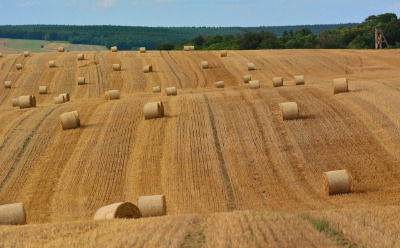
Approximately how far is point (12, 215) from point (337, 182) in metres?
8.88

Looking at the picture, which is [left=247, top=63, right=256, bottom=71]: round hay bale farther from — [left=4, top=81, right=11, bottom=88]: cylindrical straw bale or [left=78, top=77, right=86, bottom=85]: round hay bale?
[left=4, top=81, right=11, bottom=88]: cylindrical straw bale

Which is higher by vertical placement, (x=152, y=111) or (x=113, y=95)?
(x=152, y=111)

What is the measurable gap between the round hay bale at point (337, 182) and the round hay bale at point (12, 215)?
8.40 m

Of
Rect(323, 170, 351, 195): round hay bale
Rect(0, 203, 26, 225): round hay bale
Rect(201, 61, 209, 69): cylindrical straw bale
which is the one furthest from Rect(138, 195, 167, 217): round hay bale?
Rect(201, 61, 209, 69): cylindrical straw bale

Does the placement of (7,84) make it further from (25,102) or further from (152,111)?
(152,111)

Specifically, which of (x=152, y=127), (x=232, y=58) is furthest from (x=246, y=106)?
(x=232, y=58)

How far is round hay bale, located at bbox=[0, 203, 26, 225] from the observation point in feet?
56.6

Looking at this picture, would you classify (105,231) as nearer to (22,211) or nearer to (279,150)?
(22,211)

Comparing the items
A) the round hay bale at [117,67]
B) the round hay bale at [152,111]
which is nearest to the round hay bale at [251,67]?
the round hay bale at [117,67]

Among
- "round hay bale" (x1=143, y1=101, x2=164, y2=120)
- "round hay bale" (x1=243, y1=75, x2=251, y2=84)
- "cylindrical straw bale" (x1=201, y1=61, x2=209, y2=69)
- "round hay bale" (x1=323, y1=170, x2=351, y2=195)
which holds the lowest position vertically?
"round hay bale" (x1=243, y1=75, x2=251, y2=84)

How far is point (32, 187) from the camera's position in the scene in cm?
2320

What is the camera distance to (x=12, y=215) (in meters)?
17.3

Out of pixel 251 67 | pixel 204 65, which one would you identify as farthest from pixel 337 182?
pixel 204 65

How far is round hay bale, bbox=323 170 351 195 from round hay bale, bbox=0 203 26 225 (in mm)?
8401
